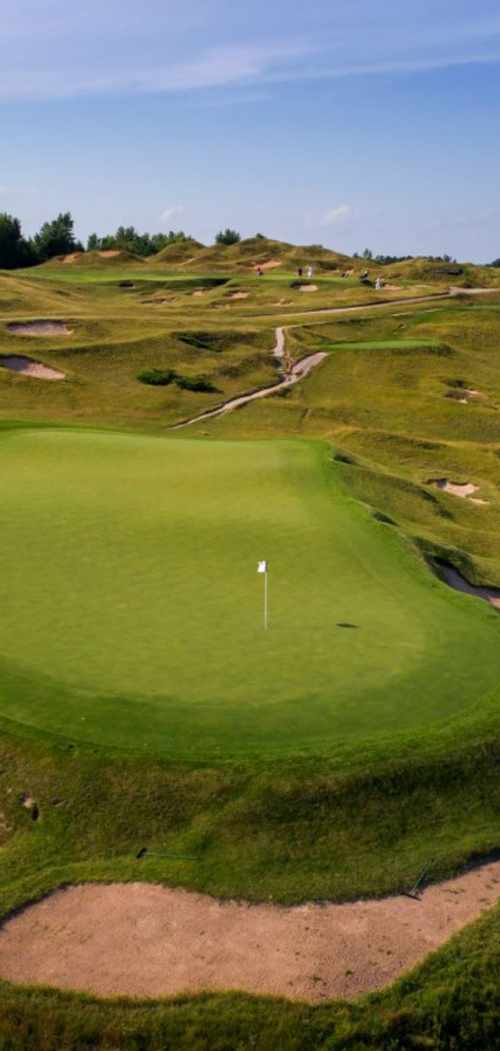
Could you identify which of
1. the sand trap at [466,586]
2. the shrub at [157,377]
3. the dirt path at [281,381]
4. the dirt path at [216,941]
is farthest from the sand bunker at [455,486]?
the dirt path at [216,941]

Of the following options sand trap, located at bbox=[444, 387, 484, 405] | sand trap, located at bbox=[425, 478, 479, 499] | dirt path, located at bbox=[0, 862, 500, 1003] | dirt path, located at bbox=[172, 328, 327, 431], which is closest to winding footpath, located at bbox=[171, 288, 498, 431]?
dirt path, located at bbox=[172, 328, 327, 431]

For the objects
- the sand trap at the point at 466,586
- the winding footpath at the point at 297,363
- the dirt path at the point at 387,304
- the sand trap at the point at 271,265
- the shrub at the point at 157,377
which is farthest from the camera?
the sand trap at the point at 271,265

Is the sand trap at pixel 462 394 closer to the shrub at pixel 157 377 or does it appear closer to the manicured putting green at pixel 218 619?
the shrub at pixel 157 377

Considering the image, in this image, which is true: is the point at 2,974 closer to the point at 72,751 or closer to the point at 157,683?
the point at 72,751

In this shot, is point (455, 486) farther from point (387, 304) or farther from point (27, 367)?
point (387, 304)

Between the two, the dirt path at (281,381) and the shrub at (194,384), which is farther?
the shrub at (194,384)

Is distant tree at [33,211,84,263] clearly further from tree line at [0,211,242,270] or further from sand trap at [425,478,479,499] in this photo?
sand trap at [425,478,479,499]
